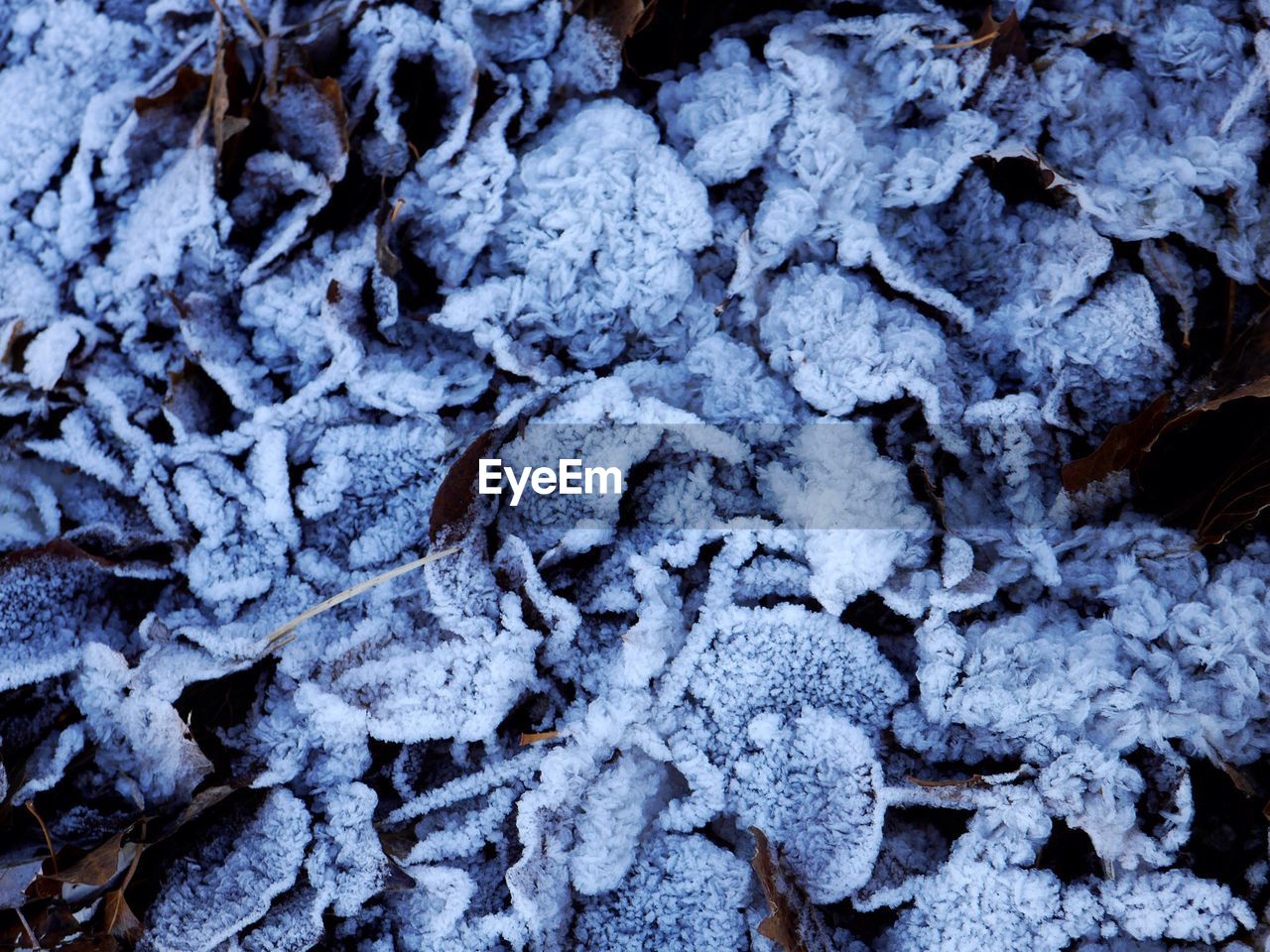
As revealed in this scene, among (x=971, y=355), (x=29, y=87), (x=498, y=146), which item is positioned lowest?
(x=971, y=355)

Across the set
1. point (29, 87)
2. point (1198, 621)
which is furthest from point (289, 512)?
point (1198, 621)

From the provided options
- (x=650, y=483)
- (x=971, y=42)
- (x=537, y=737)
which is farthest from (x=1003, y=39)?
(x=537, y=737)

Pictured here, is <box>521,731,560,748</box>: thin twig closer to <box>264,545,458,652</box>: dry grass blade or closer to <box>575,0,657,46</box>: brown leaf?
<box>264,545,458,652</box>: dry grass blade

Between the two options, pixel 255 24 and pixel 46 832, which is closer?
pixel 46 832

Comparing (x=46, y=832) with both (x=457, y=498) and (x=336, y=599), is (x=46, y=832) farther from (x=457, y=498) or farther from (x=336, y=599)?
(x=457, y=498)

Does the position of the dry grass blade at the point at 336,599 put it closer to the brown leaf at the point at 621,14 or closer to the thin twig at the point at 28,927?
the thin twig at the point at 28,927

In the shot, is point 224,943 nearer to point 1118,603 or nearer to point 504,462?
point 504,462
